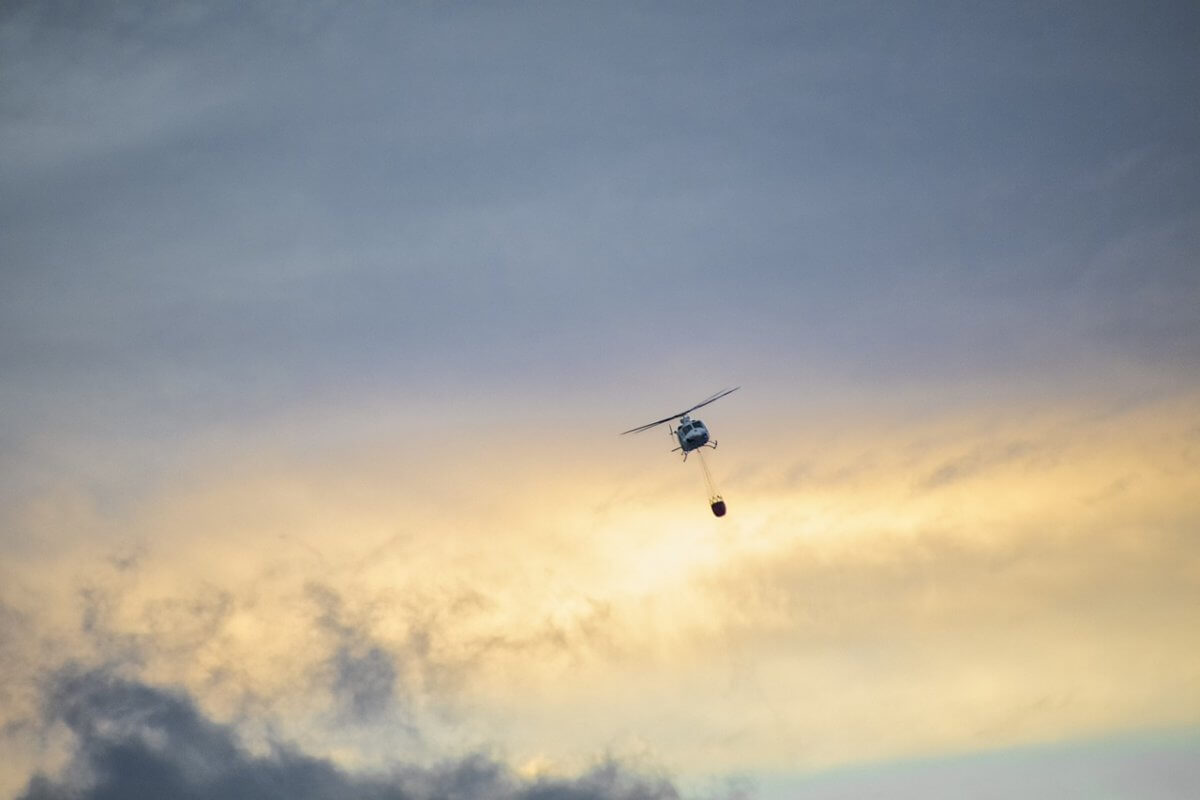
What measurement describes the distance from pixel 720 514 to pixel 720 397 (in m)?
18.7

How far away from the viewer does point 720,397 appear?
15750 centimetres

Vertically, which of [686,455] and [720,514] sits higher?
[686,455]

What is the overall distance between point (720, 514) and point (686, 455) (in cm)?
2102

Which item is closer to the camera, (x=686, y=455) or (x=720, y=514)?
(x=720, y=514)

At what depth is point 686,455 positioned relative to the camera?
548ft

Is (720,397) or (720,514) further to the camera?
(720,397)

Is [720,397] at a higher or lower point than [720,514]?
higher

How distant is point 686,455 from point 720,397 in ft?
44.5

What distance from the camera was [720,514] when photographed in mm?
147375
